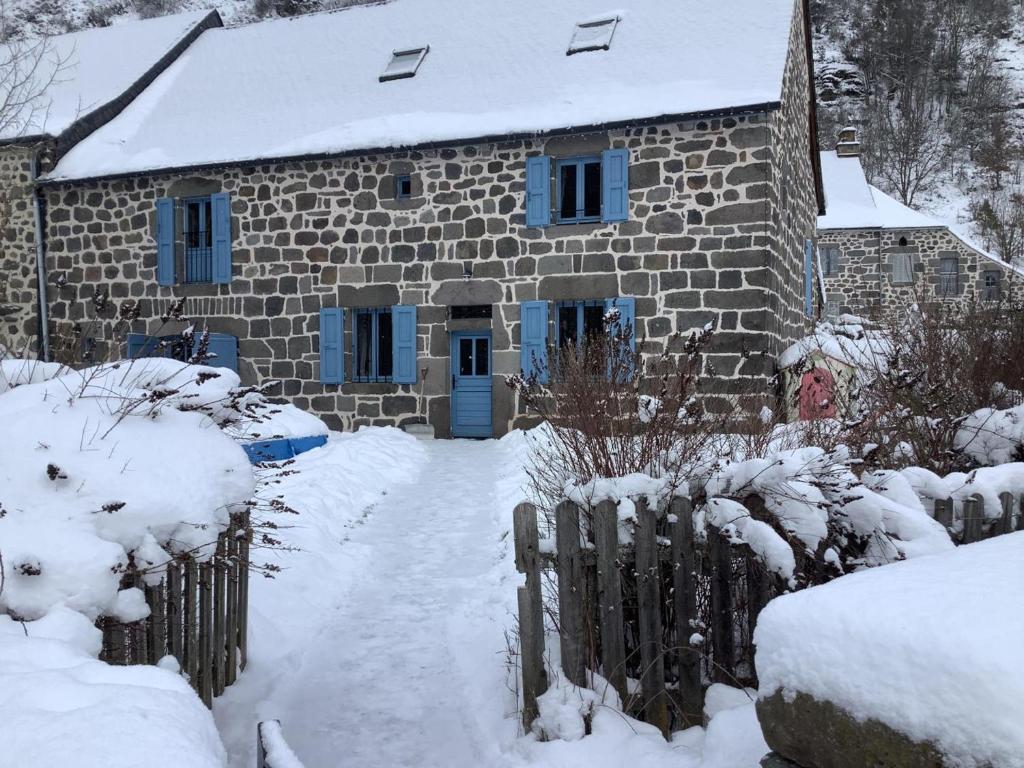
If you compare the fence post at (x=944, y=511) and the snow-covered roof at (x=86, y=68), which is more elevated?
the snow-covered roof at (x=86, y=68)

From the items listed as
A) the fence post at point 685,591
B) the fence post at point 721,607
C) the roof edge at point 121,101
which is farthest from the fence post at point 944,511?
the roof edge at point 121,101

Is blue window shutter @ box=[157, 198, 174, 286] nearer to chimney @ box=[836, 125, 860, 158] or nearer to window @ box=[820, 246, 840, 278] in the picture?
window @ box=[820, 246, 840, 278]

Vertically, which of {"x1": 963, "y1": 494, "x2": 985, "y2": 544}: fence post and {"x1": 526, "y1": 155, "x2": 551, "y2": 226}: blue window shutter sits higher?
{"x1": 526, "y1": 155, "x2": 551, "y2": 226}: blue window shutter

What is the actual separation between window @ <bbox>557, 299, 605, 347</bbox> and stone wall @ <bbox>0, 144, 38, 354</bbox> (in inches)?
365

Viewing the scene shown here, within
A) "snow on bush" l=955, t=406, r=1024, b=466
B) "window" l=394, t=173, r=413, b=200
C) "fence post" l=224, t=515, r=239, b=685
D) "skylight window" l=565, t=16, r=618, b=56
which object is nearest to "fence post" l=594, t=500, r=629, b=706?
"fence post" l=224, t=515, r=239, b=685

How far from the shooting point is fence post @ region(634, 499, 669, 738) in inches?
128

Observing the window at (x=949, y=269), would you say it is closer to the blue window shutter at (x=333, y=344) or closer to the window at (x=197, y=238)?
the blue window shutter at (x=333, y=344)

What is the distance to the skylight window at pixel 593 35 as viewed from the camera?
11977mm

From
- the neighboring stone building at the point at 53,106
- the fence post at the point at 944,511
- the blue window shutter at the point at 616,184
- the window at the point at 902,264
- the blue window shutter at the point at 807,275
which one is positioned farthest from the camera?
the window at the point at 902,264

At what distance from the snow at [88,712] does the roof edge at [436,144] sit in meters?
9.73

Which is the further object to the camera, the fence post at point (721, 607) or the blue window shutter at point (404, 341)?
the blue window shutter at point (404, 341)

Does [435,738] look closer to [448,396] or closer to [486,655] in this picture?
[486,655]

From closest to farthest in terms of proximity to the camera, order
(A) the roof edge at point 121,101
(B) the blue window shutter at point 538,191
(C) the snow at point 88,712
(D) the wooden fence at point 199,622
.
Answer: (C) the snow at point 88,712 < (D) the wooden fence at point 199,622 < (B) the blue window shutter at point 538,191 < (A) the roof edge at point 121,101

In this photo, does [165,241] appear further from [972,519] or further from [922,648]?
[922,648]
